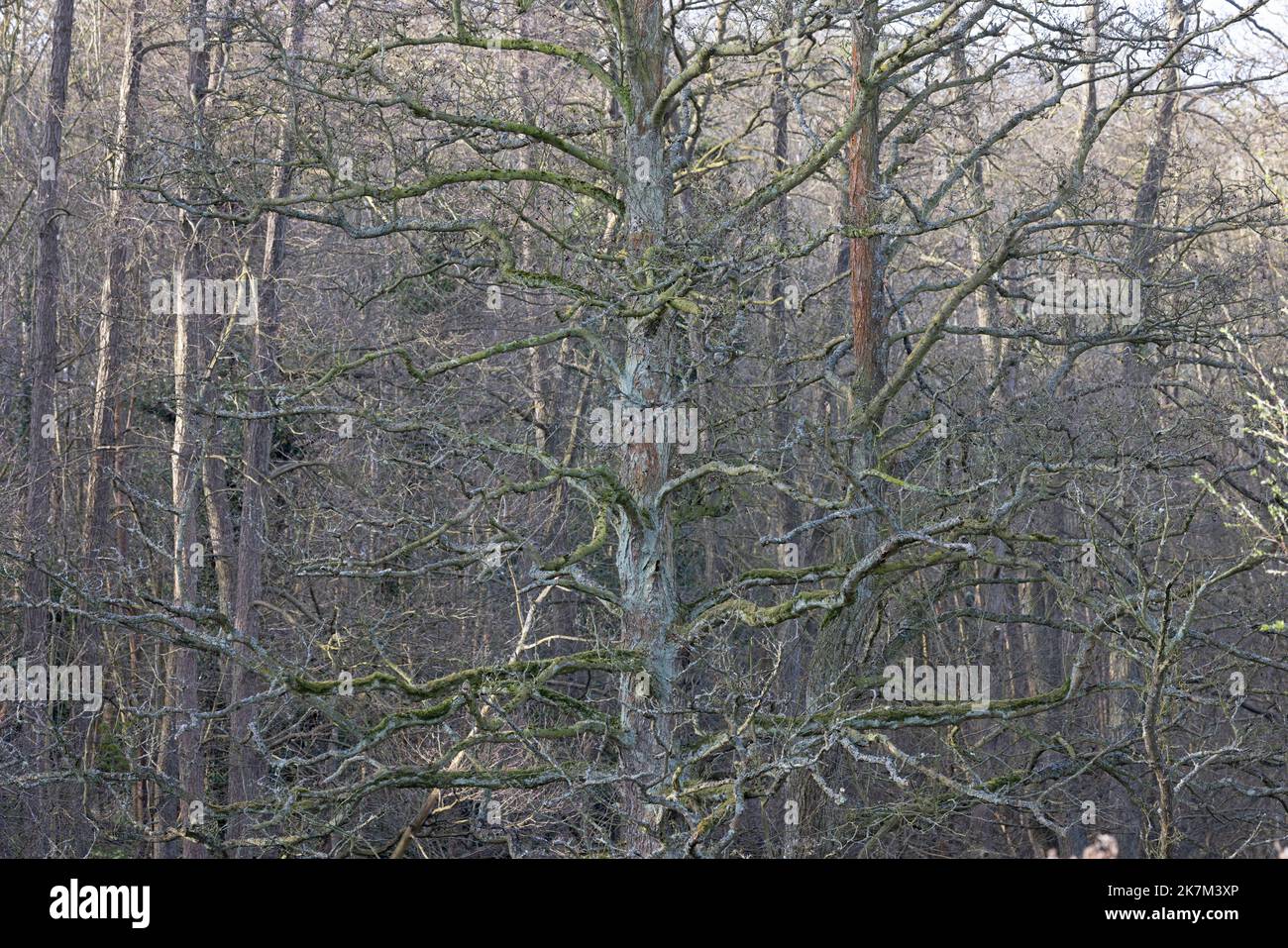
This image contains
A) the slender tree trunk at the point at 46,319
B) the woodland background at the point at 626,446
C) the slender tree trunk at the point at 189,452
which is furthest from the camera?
the slender tree trunk at the point at 46,319

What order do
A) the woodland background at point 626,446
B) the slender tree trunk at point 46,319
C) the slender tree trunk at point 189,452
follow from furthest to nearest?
the slender tree trunk at point 46,319, the slender tree trunk at point 189,452, the woodland background at point 626,446

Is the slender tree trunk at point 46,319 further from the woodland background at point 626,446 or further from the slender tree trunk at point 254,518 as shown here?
the slender tree trunk at point 254,518

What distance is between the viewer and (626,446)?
11.1 m

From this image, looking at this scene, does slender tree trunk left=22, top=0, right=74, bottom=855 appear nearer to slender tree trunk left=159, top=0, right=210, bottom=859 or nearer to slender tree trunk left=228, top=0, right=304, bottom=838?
slender tree trunk left=159, top=0, right=210, bottom=859

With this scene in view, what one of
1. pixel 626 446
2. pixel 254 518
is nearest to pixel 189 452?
pixel 254 518

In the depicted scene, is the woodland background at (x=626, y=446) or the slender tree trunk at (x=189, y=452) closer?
the woodland background at (x=626, y=446)

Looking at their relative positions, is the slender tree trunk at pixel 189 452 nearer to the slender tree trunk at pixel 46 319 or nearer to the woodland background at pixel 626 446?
the woodland background at pixel 626 446

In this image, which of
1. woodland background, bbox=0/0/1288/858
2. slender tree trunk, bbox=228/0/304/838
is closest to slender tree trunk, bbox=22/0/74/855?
woodland background, bbox=0/0/1288/858

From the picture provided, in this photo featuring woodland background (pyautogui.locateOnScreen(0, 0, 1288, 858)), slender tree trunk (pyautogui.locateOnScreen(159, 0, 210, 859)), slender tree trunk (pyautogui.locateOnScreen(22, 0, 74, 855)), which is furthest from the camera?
slender tree trunk (pyautogui.locateOnScreen(22, 0, 74, 855))

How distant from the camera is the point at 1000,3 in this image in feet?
36.5

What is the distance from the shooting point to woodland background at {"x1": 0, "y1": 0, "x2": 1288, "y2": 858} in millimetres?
9594

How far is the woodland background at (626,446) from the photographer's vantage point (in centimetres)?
959

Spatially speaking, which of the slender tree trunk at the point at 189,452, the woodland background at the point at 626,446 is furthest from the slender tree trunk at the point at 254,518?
the slender tree trunk at the point at 189,452

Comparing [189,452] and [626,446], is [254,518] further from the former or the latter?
[626,446]
